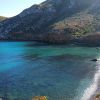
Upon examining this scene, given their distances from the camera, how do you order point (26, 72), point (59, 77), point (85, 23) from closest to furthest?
point (59, 77)
point (26, 72)
point (85, 23)

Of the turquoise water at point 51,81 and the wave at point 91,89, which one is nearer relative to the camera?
the wave at point 91,89

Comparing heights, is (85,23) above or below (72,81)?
above

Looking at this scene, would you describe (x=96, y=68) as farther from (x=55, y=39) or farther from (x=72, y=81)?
(x=55, y=39)

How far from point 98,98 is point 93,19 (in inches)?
6260

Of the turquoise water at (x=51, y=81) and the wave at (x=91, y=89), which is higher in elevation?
the turquoise water at (x=51, y=81)

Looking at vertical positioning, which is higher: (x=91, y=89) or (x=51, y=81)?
(x=51, y=81)

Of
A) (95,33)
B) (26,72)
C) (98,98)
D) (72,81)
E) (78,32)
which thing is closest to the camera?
(98,98)

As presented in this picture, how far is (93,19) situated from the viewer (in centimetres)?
19925

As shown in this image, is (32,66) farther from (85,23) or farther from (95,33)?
(85,23)

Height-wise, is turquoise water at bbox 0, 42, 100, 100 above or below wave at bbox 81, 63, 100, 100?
above

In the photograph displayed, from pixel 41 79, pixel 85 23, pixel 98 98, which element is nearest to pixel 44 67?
pixel 41 79

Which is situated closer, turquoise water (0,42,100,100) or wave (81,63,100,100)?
wave (81,63,100,100)

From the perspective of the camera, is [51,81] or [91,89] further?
[51,81]

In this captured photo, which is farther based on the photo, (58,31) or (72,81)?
(58,31)
